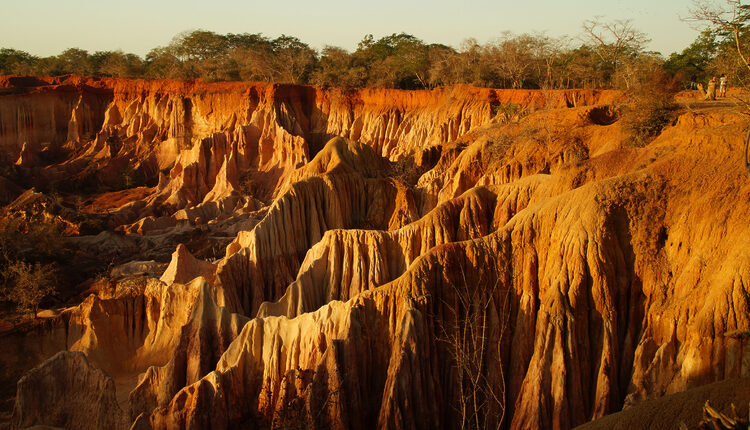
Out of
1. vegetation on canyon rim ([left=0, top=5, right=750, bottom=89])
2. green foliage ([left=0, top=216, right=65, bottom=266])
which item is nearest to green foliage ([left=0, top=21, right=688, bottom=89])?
vegetation on canyon rim ([left=0, top=5, right=750, bottom=89])

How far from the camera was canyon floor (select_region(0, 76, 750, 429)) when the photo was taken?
491 inches

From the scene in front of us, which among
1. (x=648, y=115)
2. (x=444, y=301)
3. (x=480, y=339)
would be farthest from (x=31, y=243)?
(x=648, y=115)

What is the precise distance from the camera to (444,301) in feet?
45.8

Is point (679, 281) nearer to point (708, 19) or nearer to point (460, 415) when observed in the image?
point (460, 415)

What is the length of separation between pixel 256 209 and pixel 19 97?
2332cm

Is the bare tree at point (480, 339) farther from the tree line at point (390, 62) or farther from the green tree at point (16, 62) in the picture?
the green tree at point (16, 62)

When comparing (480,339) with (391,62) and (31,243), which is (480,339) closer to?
(31,243)

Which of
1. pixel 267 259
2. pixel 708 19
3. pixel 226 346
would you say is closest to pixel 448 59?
pixel 267 259

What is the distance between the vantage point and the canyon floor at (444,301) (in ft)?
40.9

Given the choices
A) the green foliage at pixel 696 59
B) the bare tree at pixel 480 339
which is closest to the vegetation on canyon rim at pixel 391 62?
the green foliage at pixel 696 59

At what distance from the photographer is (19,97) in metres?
48.0

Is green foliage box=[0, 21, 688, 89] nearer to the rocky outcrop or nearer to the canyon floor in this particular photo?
the canyon floor

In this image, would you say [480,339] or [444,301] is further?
[444,301]

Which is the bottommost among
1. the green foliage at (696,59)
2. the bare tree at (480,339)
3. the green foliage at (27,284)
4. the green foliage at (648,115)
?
the green foliage at (27,284)
